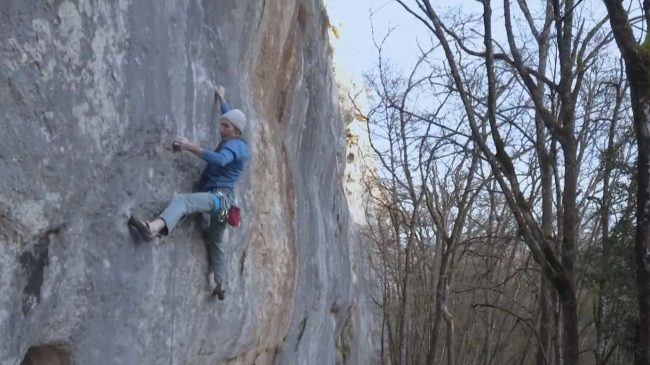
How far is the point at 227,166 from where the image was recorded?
6500 millimetres

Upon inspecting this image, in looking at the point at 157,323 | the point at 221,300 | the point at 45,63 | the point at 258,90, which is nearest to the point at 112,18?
the point at 45,63

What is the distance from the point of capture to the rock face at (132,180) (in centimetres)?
468

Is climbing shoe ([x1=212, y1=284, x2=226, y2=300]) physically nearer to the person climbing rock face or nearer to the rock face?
the person climbing rock face

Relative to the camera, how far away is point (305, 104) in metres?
11.0

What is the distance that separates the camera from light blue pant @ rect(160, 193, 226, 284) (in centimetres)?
591

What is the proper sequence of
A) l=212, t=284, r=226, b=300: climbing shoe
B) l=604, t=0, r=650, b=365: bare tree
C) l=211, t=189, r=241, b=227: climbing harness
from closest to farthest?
l=604, t=0, r=650, b=365: bare tree, l=211, t=189, r=241, b=227: climbing harness, l=212, t=284, r=226, b=300: climbing shoe

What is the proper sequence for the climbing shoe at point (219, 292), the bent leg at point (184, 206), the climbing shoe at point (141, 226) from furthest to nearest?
the climbing shoe at point (219, 292) → the bent leg at point (184, 206) → the climbing shoe at point (141, 226)

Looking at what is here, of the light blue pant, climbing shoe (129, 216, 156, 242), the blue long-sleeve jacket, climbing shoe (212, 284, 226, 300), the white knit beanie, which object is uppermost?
the white knit beanie

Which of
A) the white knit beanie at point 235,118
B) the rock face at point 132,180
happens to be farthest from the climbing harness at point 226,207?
the white knit beanie at point 235,118

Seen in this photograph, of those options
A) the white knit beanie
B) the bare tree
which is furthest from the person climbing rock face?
the bare tree

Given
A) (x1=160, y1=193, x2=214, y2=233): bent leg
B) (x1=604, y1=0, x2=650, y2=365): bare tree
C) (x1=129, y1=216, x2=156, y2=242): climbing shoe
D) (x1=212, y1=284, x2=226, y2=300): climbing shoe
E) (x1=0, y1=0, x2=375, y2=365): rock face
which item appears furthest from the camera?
(x1=212, y1=284, x2=226, y2=300): climbing shoe

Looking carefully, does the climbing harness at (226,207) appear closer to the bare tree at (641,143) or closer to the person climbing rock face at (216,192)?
the person climbing rock face at (216,192)

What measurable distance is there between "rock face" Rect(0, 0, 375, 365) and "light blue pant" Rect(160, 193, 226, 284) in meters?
0.12

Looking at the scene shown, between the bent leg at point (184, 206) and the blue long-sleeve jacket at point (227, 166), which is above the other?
the blue long-sleeve jacket at point (227, 166)
